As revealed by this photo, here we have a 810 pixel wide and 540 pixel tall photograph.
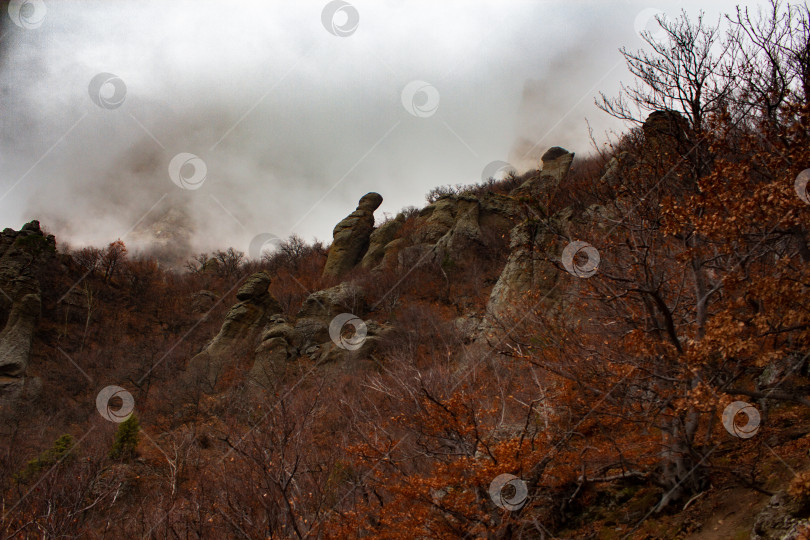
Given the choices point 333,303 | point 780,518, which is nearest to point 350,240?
point 333,303

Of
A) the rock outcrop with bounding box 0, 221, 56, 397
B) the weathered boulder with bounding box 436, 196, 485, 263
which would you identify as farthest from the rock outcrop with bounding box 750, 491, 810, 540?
the rock outcrop with bounding box 0, 221, 56, 397

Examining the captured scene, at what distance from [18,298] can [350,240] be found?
2732 cm

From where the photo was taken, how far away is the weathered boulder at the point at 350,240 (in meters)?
46.9

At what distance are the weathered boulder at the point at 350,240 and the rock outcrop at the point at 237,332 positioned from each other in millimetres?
11427

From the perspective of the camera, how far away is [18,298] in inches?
1261

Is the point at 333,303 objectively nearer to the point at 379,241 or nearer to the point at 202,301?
the point at 379,241

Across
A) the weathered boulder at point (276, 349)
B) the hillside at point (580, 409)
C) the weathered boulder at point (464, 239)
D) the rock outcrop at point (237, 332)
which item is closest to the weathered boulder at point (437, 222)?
the weathered boulder at point (464, 239)

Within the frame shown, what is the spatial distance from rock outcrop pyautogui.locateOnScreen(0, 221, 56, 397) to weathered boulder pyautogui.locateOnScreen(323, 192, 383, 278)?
23.2 m

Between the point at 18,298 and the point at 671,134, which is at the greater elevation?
the point at 18,298

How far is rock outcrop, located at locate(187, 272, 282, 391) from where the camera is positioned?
2873 centimetres

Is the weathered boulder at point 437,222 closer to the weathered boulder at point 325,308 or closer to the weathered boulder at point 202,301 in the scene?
the weathered boulder at point 325,308

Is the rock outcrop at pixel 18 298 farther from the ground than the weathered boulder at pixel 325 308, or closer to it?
farther from the ground

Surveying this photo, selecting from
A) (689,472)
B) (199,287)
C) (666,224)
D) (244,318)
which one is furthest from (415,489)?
(199,287)

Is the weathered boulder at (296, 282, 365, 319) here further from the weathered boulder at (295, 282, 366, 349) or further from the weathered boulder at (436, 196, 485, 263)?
the weathered boulder at (436, 196, 485, 263)
